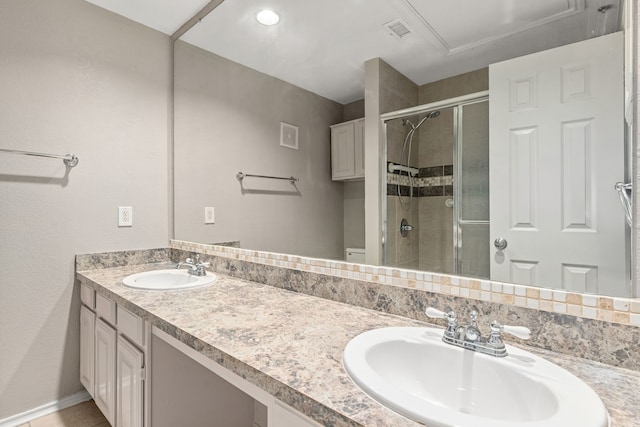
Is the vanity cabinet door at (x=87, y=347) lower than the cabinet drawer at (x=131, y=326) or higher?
lower

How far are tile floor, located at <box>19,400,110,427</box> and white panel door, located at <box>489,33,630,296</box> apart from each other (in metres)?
2.07

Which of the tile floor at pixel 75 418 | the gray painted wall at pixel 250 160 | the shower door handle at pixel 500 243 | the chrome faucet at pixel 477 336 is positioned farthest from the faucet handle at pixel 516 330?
the tile floor at pixel 75 418

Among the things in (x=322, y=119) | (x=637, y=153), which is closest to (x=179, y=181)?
(x=322, y=119)

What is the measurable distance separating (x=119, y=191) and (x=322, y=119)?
4.59 feet

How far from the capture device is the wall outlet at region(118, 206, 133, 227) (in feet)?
6.48

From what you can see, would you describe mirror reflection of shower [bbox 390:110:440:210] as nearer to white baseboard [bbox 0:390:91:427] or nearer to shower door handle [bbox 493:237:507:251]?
shower door handle [bbox 493:237:507:251]

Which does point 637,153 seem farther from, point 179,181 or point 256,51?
point 179,181

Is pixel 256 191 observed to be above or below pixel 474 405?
above

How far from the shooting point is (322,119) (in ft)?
4.57

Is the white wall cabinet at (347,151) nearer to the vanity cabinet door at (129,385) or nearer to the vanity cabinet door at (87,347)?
the vanity cabinet door at (129,385)

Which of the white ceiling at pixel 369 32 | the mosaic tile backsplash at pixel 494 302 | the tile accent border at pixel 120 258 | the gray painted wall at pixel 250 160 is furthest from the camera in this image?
the tile accent border at pixel 120 258

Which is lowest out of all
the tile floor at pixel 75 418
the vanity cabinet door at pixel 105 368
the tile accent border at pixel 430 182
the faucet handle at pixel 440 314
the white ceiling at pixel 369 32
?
the tile floor at pixel 75 418

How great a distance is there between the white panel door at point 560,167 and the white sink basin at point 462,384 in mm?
246

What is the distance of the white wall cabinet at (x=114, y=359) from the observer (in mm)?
1239
